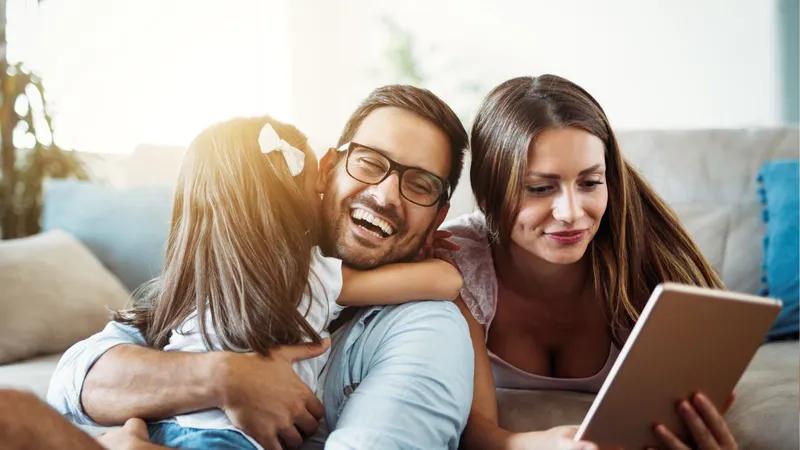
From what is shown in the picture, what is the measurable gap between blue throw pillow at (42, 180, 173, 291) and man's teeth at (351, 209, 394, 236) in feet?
3.58

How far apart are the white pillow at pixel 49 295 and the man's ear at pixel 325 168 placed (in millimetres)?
980

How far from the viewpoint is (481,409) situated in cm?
148

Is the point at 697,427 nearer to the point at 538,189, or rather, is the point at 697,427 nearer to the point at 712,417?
the point at 712,417

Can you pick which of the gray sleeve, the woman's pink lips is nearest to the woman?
the woman's pink lips

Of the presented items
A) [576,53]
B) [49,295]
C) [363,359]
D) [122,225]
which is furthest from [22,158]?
[576,53]

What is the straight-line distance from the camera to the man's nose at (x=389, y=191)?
1.38 metres

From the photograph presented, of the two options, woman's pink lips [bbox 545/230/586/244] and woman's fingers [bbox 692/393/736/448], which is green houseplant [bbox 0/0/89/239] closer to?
woman's pink lips [bbox 545/230/586/244]

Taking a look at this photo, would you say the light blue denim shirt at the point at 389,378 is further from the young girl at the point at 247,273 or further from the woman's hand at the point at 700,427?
the woman's hand at the point at 700,427

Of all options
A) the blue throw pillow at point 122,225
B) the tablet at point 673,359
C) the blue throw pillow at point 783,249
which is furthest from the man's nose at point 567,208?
the blue throw pillow at point 122,225

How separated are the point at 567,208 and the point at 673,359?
39cm

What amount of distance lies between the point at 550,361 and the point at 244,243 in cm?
81

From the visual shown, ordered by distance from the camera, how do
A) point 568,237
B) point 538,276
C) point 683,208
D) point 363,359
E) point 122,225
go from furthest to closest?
point 122,225, point 683,208, point 538,276, point 568,237, point 363,359

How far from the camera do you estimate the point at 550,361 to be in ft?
5.81

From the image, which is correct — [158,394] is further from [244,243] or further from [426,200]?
[426,200]
